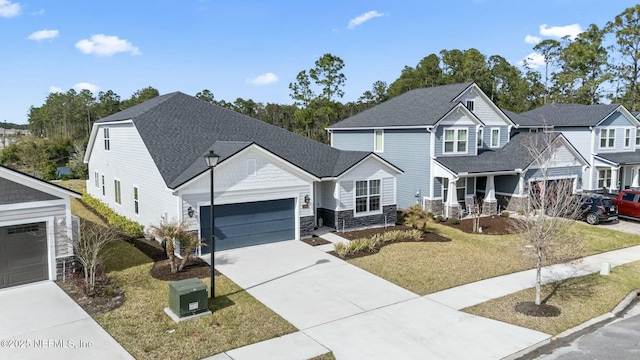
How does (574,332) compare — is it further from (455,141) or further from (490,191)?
(455,141)

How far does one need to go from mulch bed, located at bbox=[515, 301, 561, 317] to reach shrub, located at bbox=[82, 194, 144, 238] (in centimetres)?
1535

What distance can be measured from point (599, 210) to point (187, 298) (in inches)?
863

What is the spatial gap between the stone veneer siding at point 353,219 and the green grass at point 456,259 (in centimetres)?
278

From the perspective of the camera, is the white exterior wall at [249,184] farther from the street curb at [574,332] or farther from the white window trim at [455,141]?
the street curb at [574,332]

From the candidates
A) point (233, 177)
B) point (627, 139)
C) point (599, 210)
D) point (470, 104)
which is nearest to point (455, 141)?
point (470, 104)

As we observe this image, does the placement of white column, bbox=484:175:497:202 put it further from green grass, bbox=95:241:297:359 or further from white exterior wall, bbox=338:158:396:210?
green grass, bbox=95:241:297:359

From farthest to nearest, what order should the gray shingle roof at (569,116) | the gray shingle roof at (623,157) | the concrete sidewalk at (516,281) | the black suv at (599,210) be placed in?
1. the gray shingle roof at (569,116)
2. the gray shingle roof at (623,157)
3. the black suv at (599,210)
4. the concrete sidewalk at (516,281)

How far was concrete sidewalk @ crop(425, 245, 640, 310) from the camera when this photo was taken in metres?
12.4

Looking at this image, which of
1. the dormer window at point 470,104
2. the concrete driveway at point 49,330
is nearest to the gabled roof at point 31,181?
the concrete driveway at point 49,330

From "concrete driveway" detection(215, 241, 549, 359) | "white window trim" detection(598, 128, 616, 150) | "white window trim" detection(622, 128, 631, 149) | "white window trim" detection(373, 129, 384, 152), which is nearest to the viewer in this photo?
"concrete driveway" detection(215, 241, 549, 359)

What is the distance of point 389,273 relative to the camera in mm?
14594

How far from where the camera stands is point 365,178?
68.3 ft

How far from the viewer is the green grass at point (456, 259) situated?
14023 millimetres

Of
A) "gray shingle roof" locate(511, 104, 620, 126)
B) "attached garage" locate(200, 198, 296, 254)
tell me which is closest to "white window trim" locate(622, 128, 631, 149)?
"gray shingle roof" locate(511, 104, 620, 126)
